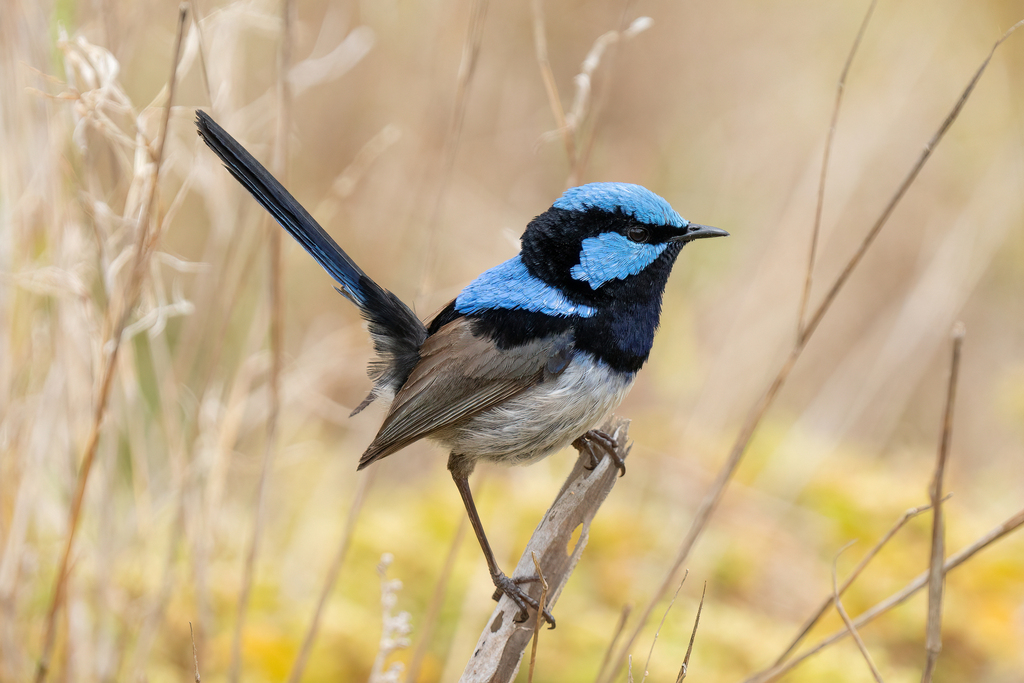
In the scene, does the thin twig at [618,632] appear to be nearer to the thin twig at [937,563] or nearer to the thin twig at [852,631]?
the thin twig at [852,631]

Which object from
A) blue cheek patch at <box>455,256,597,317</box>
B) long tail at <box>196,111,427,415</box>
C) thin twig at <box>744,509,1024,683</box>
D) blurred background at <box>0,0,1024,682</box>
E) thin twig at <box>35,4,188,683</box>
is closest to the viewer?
thin twig at <box>744,509,1024,683</box>

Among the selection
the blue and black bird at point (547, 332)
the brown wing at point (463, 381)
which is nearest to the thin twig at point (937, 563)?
the blue and black bird at point (547, 332)

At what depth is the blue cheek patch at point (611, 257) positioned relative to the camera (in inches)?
84.1

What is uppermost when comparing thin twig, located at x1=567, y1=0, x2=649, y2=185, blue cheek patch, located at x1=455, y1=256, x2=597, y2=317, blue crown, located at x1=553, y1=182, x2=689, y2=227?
thin twig, located at x1=567, y1=0, x2=649, y2=185

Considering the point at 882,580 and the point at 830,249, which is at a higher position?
the point at 830,249

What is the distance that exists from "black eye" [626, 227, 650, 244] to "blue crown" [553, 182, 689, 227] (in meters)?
0.03

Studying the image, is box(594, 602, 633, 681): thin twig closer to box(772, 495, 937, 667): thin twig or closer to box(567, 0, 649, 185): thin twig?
box(772, 495, 937, 667): thin twig

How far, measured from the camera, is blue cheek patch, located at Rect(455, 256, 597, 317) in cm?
218

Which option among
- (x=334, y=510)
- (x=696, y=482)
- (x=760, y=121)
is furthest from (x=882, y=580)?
(x=760, y=121)

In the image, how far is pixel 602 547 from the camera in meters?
3.24

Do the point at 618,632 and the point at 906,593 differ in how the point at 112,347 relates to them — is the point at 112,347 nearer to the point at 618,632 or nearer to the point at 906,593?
the point at 618,632

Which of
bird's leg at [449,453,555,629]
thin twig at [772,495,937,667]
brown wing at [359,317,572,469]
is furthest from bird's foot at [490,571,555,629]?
thin twig at [772,495,937,667]

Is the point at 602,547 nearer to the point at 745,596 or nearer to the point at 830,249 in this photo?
the point at 745,596

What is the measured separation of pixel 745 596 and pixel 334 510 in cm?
182
